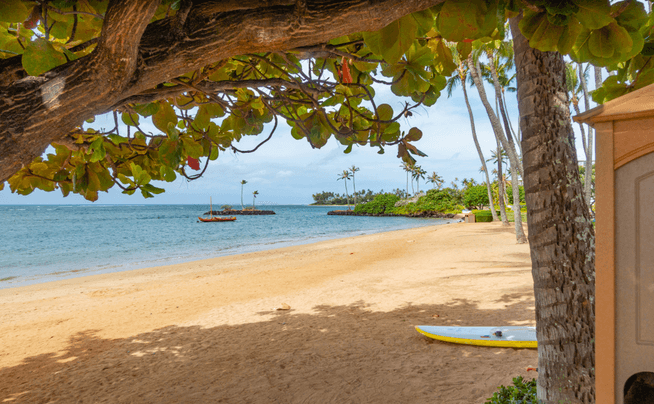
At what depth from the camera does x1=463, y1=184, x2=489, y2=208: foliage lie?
45803 millimetres

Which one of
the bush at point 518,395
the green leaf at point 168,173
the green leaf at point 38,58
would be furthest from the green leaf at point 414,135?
the bush at point 518,395

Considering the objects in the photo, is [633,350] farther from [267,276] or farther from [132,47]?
[267,276]

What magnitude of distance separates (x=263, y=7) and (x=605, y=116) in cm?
130

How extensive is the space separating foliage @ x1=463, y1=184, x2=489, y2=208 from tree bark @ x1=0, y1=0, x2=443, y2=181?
4833 cm

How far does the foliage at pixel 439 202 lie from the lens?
5291cm

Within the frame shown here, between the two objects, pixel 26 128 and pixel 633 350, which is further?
pixel 633 350

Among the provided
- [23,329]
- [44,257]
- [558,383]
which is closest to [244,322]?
[23,329]

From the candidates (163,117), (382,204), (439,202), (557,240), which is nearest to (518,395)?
(557,240)

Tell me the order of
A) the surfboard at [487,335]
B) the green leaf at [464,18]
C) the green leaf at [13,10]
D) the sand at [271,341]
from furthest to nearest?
1. the surfboard at [487,335]
2. the sand at [271,341]
3. the green leaf at [464,18]
4. the green leaf at [13,10]

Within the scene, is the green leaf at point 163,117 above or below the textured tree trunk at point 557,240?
above

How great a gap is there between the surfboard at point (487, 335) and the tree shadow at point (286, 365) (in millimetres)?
86

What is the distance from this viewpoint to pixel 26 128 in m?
1.11

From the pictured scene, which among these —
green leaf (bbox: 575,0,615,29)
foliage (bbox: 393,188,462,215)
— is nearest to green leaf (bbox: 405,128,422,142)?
green leaf (bbox: 575,0,615,29)

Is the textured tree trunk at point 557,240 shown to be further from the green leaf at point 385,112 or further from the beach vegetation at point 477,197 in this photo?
the beach vegetation at point 477,197
